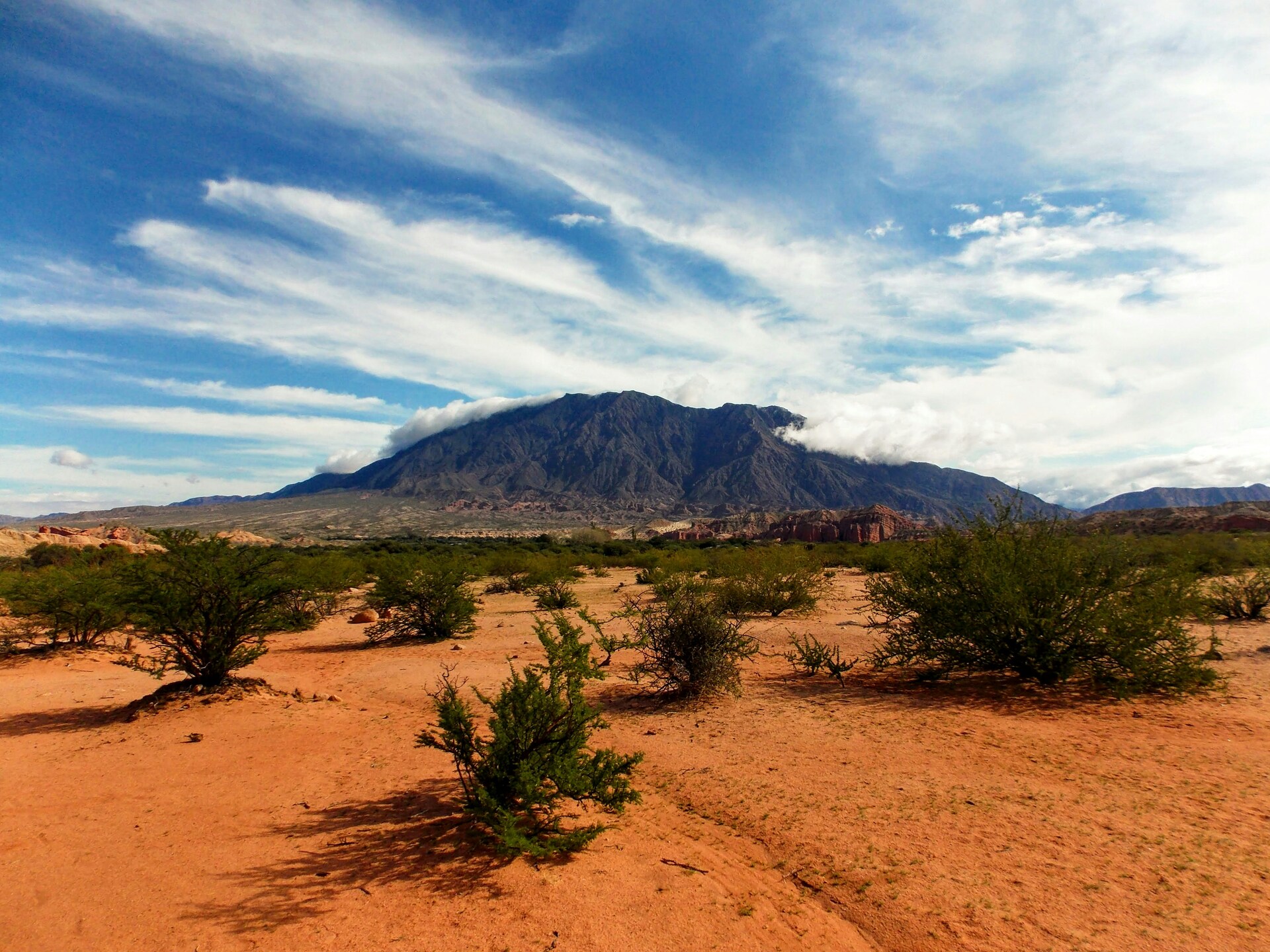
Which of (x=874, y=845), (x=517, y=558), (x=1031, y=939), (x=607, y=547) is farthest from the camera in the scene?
(x=607, y=547)

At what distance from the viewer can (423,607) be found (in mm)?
17922

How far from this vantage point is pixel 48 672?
14.1m

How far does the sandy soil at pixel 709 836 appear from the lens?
4086 mm

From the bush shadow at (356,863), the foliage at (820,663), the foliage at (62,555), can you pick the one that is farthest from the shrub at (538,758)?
the foliage at (62,555)

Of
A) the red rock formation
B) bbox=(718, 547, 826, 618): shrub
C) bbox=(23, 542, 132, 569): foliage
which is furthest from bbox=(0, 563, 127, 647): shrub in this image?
the red rock formation

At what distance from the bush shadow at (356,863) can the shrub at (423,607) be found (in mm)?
11965

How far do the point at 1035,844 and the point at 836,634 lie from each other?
36.7 feet

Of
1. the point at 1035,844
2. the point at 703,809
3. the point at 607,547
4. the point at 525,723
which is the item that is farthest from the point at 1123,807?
the point at 607,547

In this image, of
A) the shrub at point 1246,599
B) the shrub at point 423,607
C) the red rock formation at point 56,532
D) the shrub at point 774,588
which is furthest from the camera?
the red rock formation at point 56,532

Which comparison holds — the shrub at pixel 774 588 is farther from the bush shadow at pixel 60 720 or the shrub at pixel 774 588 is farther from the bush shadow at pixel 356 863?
the bush shadow at pixel 60 720

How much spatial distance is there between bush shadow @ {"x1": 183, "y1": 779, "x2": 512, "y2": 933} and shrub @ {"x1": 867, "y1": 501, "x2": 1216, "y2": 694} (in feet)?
27.0

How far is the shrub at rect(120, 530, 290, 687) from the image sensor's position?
10.0 meters

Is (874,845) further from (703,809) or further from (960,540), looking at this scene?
(960,540)

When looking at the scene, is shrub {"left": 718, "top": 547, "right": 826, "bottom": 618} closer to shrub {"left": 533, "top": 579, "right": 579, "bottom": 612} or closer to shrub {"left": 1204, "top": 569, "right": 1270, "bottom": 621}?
shrub {"left": 533, "top": 579, "right": 579, "bottom": 612}
